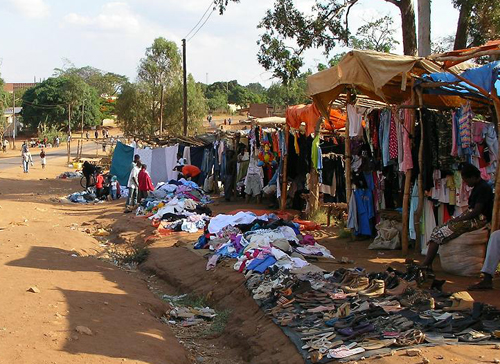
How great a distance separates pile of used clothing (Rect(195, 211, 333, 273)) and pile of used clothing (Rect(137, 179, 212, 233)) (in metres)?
2.05

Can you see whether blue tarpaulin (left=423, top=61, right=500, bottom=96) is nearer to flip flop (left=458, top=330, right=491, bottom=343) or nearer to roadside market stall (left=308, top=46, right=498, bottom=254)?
roadside market stall (left=308, top=46, right=498, bottom=254)

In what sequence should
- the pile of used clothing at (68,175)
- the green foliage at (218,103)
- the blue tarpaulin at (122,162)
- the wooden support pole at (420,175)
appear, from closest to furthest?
the wooden support pole at (420,175), the blue tarpaulin at (122,162), the pile of used clothing at (68,175), the green foliage at (218,103)

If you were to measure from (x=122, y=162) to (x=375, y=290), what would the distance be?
19458 millimetres

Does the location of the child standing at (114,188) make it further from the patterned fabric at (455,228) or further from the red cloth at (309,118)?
the patterned fabric at (455,228)

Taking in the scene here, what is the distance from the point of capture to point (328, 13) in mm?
18219

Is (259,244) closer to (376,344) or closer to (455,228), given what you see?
(455,228)

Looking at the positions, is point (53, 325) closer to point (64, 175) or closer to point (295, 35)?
point (295, 35)

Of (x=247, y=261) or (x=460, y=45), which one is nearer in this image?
(x=247, y=261)

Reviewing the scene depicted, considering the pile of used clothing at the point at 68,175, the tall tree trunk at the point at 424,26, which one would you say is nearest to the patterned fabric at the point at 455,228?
the tall tree trunk at the point at 424,26

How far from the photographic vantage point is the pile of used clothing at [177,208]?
45.0 ft

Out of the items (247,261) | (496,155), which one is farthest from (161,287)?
(496,155)

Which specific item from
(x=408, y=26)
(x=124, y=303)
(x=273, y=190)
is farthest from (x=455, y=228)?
(x=408, y=26)

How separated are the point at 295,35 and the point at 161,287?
11264mm

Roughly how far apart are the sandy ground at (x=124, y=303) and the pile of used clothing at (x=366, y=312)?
8.7 inches
